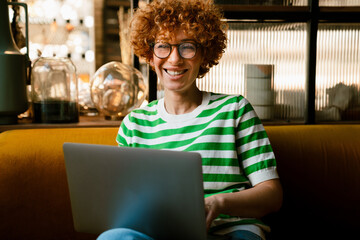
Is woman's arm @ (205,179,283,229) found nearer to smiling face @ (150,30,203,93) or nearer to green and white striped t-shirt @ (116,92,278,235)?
green and white striped t-shirt @ (116,92,278,235)

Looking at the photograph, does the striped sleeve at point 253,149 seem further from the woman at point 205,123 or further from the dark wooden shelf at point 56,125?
the dark wooden shelf at point 56,125

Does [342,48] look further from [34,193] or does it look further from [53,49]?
[53,49]

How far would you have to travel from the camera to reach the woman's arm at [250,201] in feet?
3.31

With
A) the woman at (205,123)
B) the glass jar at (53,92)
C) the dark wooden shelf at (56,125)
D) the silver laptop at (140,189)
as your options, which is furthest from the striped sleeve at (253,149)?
the glass jar at (53,92)

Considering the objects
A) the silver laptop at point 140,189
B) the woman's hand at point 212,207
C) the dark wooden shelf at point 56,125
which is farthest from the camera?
the dark wooden shelf at point 56,125

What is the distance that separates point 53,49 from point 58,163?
127 inches

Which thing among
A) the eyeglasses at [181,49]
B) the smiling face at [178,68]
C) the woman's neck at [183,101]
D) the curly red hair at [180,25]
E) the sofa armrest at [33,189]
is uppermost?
the curly red hair at [180,25]

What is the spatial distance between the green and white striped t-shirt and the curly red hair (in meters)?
0.20

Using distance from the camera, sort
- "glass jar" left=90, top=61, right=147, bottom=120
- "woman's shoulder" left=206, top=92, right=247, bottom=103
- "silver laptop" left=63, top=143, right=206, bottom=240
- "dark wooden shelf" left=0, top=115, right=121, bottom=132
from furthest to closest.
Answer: "glass jar" left=90, top=61, right=147, bottom=120
"dark wooden shelf" left=0, top=115, right=121, bottom=132
"woman's shoulder" left=206, top=92, right=247, bottom=103
"silver laptop" left=63, top=143, right=206, bottom=240

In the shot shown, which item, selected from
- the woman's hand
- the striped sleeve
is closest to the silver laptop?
the woman's hand

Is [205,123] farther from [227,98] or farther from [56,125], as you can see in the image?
[56,125]

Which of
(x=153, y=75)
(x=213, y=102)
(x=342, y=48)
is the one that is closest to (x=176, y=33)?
(x=213, y=102)

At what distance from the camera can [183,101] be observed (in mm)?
1291

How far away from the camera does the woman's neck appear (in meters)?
1.29
